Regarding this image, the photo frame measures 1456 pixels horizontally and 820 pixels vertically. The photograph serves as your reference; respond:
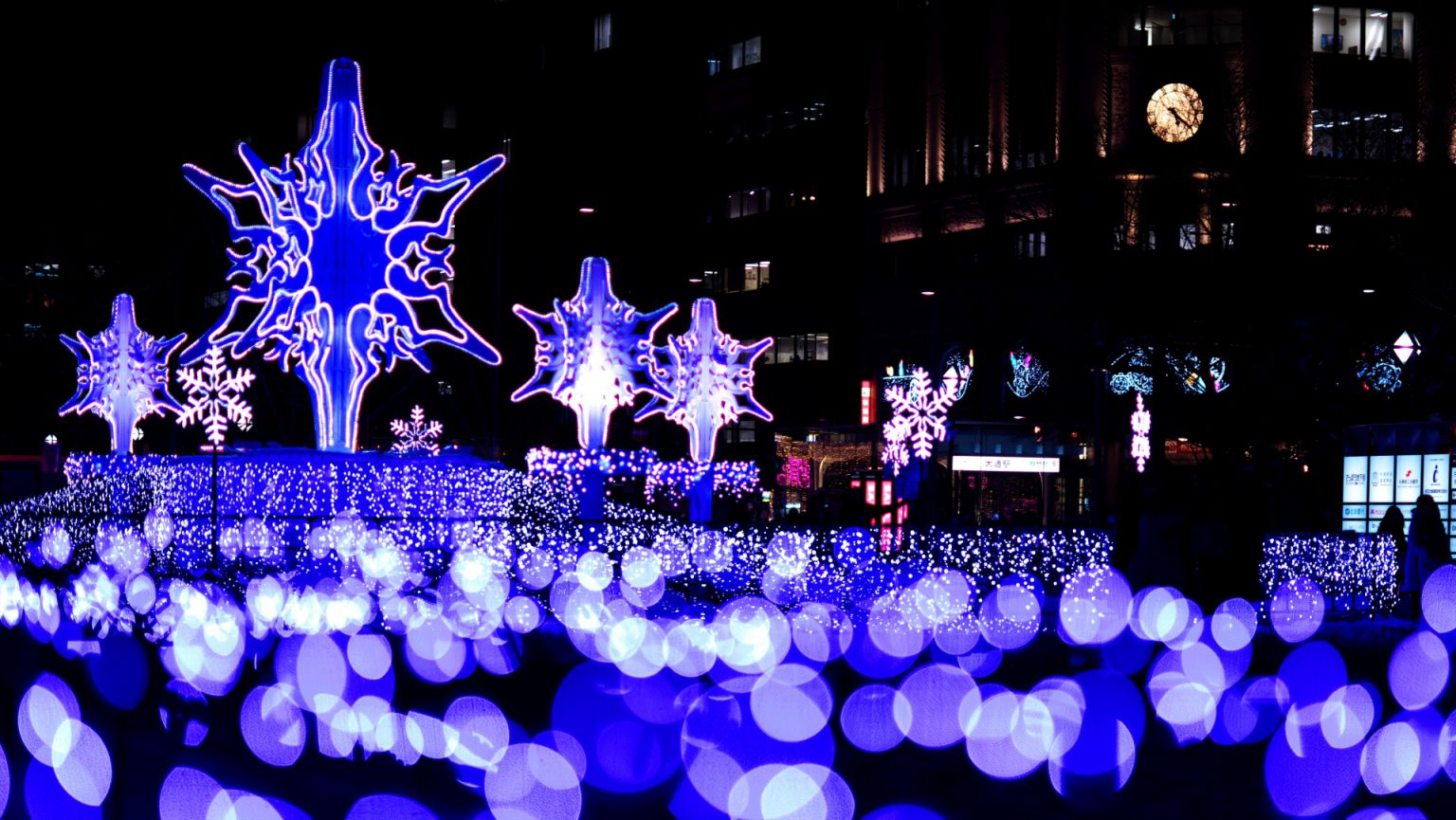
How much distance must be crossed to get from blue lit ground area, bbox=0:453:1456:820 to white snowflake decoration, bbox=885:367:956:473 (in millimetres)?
17662

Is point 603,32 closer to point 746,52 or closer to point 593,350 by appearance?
point 746,52

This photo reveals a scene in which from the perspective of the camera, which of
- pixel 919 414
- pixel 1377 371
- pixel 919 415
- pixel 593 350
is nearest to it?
pixel 1377 371

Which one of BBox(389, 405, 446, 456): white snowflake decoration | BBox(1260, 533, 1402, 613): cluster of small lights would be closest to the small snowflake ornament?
BBox(1260, 533, 1402, 613): cluster of small lights

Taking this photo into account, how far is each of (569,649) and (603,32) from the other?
195 ft

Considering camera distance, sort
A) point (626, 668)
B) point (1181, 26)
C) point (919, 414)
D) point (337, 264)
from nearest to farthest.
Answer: point (626, 668), point (337, 264), point (919, 414), point (1181, 26)

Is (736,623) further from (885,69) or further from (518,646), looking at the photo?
(885,69)

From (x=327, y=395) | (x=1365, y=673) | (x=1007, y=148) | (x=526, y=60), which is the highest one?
(x=526, y=60)

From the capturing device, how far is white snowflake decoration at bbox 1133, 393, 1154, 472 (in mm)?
46656

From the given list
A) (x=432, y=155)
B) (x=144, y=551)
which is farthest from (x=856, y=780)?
(x=432, y=155)

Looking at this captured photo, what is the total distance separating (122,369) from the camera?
3166 centimetres

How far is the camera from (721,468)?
3172cm

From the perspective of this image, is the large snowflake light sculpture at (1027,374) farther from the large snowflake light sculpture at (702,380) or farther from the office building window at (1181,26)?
the large snowflake light sculpture at (702,380)

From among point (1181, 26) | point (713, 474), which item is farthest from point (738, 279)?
point (713, 474)

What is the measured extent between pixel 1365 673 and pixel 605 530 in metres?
7.75
